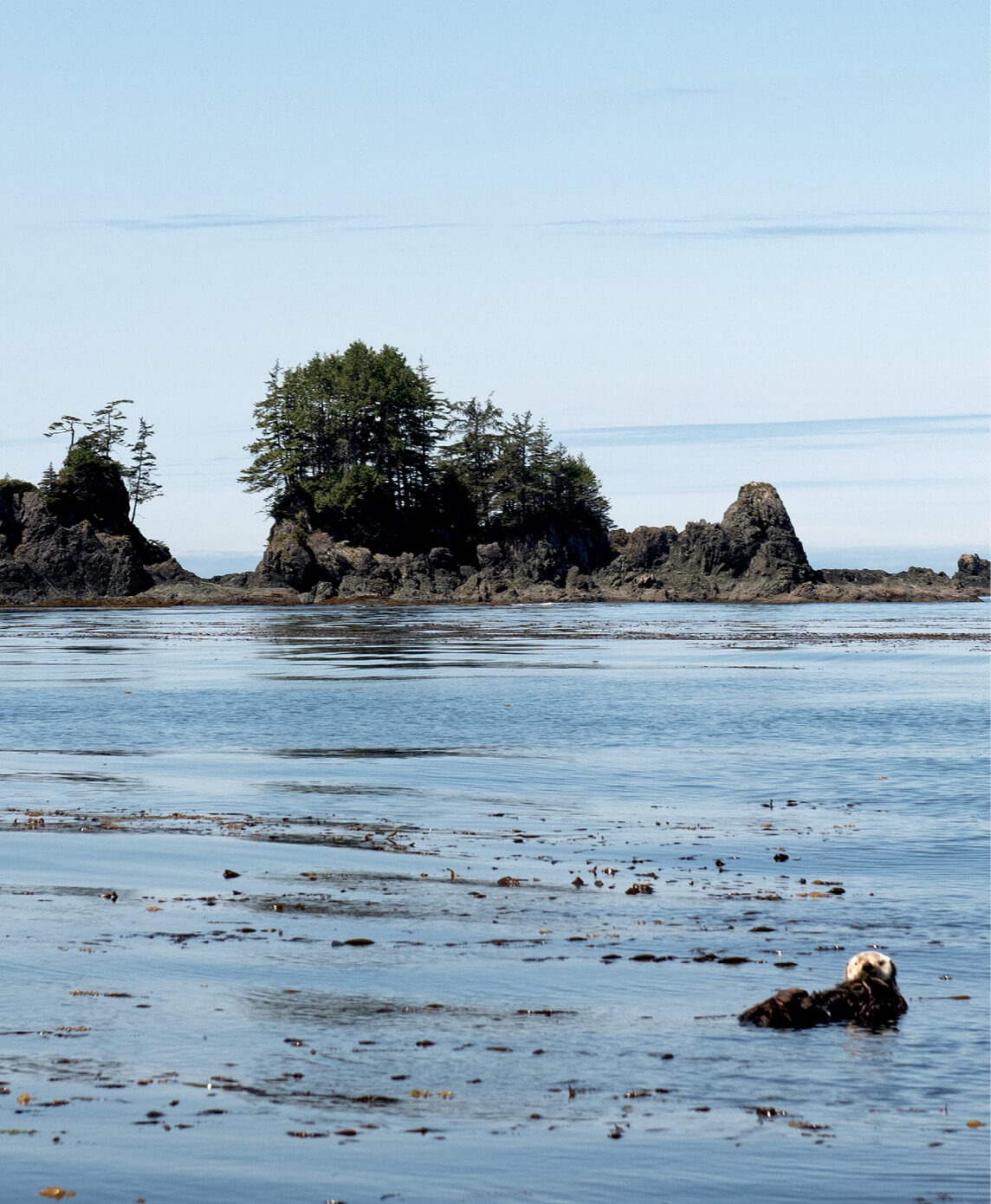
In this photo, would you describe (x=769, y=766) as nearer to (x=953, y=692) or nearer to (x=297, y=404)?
(x=953, y=692)

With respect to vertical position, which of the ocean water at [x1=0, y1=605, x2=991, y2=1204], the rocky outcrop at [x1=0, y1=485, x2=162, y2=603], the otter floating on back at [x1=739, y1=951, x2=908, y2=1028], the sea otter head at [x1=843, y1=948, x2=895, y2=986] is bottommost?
the ocean water at [x1=0, y1=605, x2=991, y2=1204]

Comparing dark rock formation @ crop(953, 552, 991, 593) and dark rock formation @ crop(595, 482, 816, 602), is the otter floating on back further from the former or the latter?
dark rock formation @ crop(953, 552, 991, 593)

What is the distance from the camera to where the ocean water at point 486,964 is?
6.80 metres

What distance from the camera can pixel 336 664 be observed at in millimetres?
51812

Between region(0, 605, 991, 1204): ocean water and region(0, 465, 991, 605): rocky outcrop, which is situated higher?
region(0, 465, 991, 605): rocky outcrop

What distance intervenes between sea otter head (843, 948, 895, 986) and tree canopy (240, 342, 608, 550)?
13467 cm

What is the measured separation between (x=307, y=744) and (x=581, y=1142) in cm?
2073

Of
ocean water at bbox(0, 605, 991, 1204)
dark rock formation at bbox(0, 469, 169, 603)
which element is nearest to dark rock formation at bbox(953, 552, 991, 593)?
dark rock formation at bbox(0, 469, 169, 603)

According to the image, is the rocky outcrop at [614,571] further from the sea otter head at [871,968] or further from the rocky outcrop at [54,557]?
the sea otter head at [871,968]

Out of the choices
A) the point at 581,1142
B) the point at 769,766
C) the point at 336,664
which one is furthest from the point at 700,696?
the point at 581,1142

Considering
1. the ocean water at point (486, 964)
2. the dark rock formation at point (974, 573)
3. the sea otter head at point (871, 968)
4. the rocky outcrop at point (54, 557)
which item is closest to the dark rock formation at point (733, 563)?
the dark rock formation at point (974, 573)

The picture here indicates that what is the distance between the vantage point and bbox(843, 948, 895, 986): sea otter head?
9.10 meters

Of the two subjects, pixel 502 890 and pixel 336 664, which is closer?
pixel 502 890

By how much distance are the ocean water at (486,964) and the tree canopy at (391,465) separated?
11882 centimetres
